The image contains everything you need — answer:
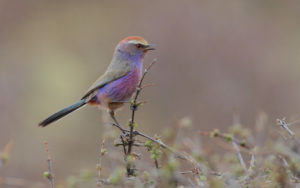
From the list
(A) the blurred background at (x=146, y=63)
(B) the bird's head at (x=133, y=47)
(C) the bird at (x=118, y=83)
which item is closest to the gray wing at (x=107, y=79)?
(C) the bird at (x=118, y=83)

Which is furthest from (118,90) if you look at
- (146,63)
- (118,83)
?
(146,63)

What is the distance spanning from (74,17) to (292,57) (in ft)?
19.6

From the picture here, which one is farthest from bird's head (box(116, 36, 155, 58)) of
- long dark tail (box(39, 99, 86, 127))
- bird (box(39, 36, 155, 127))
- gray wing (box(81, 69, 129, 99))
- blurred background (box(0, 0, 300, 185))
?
blurred background (box(0, 0, 300, 185))

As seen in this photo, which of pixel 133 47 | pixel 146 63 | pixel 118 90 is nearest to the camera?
pixel 118 90

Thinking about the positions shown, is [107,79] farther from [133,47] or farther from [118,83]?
[133,47]

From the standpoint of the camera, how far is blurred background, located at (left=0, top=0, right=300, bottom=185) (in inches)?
430

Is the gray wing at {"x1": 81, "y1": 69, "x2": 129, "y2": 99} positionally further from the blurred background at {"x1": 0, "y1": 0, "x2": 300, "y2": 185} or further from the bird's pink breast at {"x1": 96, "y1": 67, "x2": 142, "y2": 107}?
the blurred background at {"x1": 0, "y1": 0, "x2": 300, "y2": 185}

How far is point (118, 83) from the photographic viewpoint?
5543 mm

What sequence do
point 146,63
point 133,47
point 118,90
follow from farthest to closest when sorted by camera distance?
point 146,63
point 133,47
point 118,90

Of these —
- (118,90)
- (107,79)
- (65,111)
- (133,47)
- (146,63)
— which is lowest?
(65,111)

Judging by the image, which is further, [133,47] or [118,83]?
[133,47]

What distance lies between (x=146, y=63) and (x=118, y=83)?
19.9ft

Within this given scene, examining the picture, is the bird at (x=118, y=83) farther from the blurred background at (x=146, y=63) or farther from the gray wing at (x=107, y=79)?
the blurred background at (x=146, y=63)

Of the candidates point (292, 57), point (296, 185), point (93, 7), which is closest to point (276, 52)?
point (292, 57)
